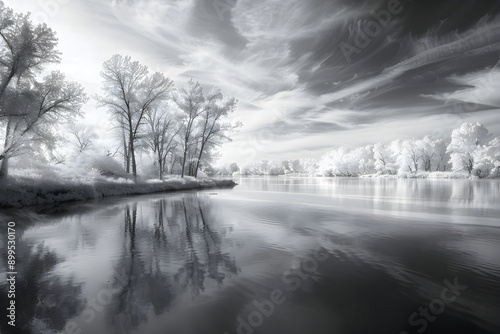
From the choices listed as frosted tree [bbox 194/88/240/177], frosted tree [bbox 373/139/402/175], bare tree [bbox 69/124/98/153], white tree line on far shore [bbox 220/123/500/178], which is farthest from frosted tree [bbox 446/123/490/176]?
bare tree [bbox 69/124/98/153]

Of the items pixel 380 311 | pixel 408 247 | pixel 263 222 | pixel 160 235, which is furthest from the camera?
pixel 263 222

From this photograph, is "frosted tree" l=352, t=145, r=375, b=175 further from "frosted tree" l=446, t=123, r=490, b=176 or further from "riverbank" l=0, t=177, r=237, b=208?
"riverbank" l=0, t=177, r=237, b=208

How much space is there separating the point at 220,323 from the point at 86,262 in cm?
408

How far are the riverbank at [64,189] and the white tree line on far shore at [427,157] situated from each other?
282 ft

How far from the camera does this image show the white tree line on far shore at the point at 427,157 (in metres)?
72.0

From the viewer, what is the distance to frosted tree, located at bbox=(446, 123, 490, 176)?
75.3 m

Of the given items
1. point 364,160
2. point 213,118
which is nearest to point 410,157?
point 364,160

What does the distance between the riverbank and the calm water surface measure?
6.31 metres

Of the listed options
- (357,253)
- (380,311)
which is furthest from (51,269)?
(357,253)

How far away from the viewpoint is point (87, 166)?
1041 inches

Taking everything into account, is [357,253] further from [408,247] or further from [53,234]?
[53,234]

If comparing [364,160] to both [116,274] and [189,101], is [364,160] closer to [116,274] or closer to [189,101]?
[189,101]

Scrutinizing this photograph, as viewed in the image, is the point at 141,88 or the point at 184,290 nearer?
the point at 184,290

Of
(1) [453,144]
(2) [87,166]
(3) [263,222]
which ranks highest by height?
(1) [453,144]
